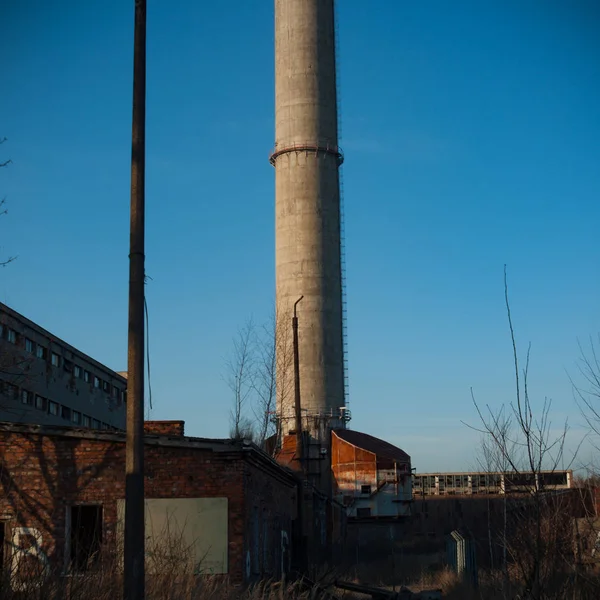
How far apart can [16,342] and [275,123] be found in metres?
20.3

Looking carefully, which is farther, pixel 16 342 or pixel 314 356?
pixel 314 356

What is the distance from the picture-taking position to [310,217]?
181 feet

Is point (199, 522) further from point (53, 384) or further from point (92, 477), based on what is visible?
point (53, 384)

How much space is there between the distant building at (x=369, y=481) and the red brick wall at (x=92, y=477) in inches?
1315

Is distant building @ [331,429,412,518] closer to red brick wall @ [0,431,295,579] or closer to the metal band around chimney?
the metal band around chimney

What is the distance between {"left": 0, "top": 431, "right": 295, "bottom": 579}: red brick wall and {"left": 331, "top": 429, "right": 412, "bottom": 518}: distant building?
33.4 meters

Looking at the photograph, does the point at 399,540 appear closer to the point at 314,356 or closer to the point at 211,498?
the point at 314,356

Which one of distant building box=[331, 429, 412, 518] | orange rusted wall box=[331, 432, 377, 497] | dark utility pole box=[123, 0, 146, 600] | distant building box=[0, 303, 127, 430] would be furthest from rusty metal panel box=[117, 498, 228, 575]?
orange rusted wall box=[331, 432, 377, 497]

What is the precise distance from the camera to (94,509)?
64.6 ft

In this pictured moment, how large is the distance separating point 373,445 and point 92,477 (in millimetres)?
35914

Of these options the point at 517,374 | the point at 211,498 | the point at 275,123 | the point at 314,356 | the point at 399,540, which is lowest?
the point at 399,540

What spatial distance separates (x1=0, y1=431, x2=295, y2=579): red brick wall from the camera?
61.1 ft

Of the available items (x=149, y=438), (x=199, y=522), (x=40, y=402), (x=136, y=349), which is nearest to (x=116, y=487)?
(x=149, y=438)

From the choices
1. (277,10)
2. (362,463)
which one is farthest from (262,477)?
(277,10)
